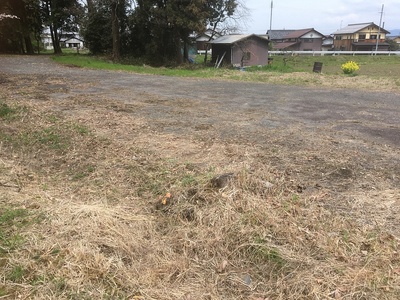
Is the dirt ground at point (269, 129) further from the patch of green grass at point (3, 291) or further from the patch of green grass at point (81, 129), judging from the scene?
the patch of green grass at point (3, 291)

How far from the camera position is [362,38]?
4328 centimetres

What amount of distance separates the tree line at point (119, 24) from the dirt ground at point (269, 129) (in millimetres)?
9536

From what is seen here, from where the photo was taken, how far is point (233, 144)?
427 cm

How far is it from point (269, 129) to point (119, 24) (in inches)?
671

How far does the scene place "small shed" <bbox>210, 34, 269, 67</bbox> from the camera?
2091cm

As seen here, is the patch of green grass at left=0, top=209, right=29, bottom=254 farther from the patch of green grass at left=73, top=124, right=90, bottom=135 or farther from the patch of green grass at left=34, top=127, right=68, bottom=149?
the patch of green grass at left=73, top=124, right=90, bottom=135

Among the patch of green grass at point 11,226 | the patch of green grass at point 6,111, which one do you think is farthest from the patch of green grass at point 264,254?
the patch of green grass at point 6,111

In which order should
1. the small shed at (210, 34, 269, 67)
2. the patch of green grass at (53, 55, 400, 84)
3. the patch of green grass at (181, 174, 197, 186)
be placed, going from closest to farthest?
the patch of green grass at (181, 174, 197, 186) < the patch of green grass at (53, 55, 400, 84) < the small shed at (210, 34, 269, 67)

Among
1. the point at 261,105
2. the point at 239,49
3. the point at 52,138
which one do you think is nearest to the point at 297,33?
the point at 239,49

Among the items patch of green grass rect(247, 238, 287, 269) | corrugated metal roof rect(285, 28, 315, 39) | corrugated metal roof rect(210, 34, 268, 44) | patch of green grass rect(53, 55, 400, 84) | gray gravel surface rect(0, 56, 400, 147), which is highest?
corrugated metal roof rect(285, 28, 315, 39)

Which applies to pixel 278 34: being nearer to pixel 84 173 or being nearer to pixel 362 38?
pixel 362 38

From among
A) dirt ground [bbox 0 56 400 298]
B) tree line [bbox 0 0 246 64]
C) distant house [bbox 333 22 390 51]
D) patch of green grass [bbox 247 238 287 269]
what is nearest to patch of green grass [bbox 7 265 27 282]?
patch of green grass [bbox 247 238 287 269]

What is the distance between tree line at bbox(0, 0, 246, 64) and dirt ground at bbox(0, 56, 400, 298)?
31.3 feet

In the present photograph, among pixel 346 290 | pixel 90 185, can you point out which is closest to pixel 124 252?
pixel 90 185
